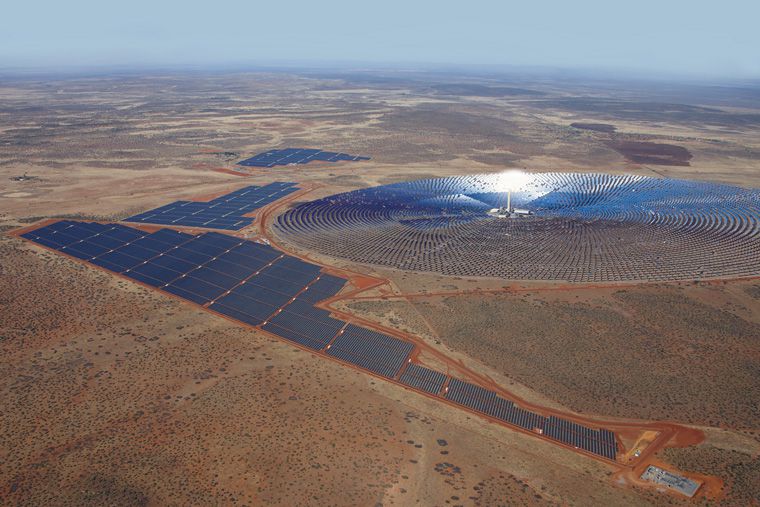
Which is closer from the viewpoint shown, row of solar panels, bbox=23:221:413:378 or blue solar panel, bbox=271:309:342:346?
row of solar panels, bbox=23:221:413:378

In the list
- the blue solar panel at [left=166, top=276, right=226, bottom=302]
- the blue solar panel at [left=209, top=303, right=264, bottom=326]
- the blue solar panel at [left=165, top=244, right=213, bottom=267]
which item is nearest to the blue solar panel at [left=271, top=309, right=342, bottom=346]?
the blue solar panel at [left=209, top=303, right=264, bottom=326]

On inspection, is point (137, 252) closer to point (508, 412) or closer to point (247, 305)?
point (247, 305)

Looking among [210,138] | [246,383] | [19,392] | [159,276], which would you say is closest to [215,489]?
[246,383]

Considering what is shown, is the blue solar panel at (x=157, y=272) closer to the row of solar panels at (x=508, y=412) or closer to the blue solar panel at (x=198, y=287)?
the blue solar panel at (x=198, y=287)

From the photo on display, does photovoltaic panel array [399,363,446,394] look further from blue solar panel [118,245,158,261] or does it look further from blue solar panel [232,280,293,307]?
blue solar panel [118,245,158,261]

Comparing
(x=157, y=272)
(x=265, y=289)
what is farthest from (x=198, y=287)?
(x=265, y=289)
